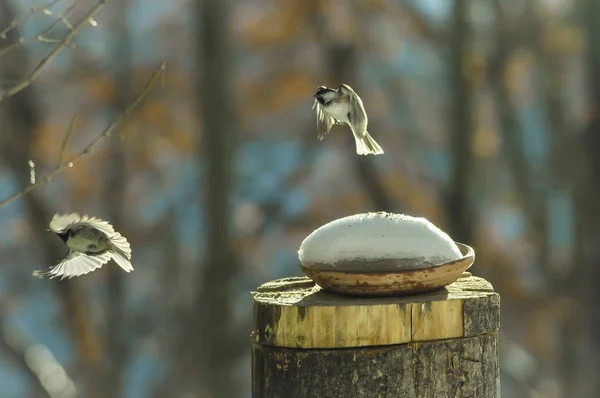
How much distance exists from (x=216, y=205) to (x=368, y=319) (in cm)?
692

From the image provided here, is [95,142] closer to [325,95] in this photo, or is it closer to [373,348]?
[373,348]

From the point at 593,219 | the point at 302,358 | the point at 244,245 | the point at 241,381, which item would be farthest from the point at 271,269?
the point at 302,358

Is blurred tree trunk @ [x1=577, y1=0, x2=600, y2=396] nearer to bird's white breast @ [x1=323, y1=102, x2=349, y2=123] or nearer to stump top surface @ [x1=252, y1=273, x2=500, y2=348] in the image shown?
bird's white breast @ [x1=323, y1=102, x2=349, y2=123]

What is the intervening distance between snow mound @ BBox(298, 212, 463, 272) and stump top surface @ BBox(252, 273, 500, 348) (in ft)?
0.28

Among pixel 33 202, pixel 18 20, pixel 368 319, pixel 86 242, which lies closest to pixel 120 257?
pixel 86 242

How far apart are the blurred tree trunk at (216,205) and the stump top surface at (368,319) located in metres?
6.67

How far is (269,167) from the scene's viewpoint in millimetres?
9750

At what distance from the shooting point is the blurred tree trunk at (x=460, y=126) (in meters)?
8.80

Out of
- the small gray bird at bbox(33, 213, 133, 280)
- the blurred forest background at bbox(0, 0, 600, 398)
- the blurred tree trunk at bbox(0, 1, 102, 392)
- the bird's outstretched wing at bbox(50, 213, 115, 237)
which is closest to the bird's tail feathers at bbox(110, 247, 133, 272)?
the small gray bird at bbox(33, 213, 133, 280)

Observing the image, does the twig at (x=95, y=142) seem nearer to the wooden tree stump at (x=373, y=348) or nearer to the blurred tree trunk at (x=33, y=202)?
the wooden tree stump at (x=373, y=348)

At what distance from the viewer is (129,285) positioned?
373 inches

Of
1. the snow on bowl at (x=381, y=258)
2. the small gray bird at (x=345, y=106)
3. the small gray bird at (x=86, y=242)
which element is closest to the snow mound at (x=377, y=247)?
the snow on bowl at (x=381, y=258)

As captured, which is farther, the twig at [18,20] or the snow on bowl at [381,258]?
the snow on bowl at [381,258]

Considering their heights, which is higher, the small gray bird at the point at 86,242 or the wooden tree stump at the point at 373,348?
the small gray bird at the point at 86,242
